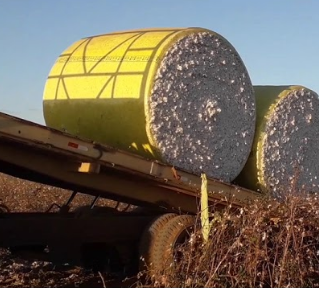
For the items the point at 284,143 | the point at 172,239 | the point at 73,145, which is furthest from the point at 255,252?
the point at 284,143

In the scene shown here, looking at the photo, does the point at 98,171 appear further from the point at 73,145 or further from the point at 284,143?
the point at 284,143

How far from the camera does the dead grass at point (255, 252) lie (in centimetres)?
637

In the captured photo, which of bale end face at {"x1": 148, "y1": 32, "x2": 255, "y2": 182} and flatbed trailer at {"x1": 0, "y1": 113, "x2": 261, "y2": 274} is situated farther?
bale end face at {"x1": 148, "y1": 32, "x2": 255, "y2": 182}

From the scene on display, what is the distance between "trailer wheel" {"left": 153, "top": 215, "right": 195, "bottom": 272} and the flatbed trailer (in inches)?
8.7

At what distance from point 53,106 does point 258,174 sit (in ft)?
8.28

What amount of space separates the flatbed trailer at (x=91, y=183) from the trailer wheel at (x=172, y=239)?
22cm

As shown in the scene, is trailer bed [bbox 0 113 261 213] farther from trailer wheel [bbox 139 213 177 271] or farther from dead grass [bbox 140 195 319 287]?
dead grass [bbox 140 195 319 287]

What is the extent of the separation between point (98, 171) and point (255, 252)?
1608mm

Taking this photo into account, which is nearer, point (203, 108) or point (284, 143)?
point (203, 108)

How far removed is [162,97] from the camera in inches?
280

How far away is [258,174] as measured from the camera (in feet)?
27.5

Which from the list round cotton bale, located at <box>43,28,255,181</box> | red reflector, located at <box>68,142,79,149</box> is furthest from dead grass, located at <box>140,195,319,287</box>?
red reflector, located at <box>68,142,79,149</box>

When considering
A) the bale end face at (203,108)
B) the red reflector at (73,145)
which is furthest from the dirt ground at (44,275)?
the bale end face at (203,108)

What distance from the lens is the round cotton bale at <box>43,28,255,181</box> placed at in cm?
714
